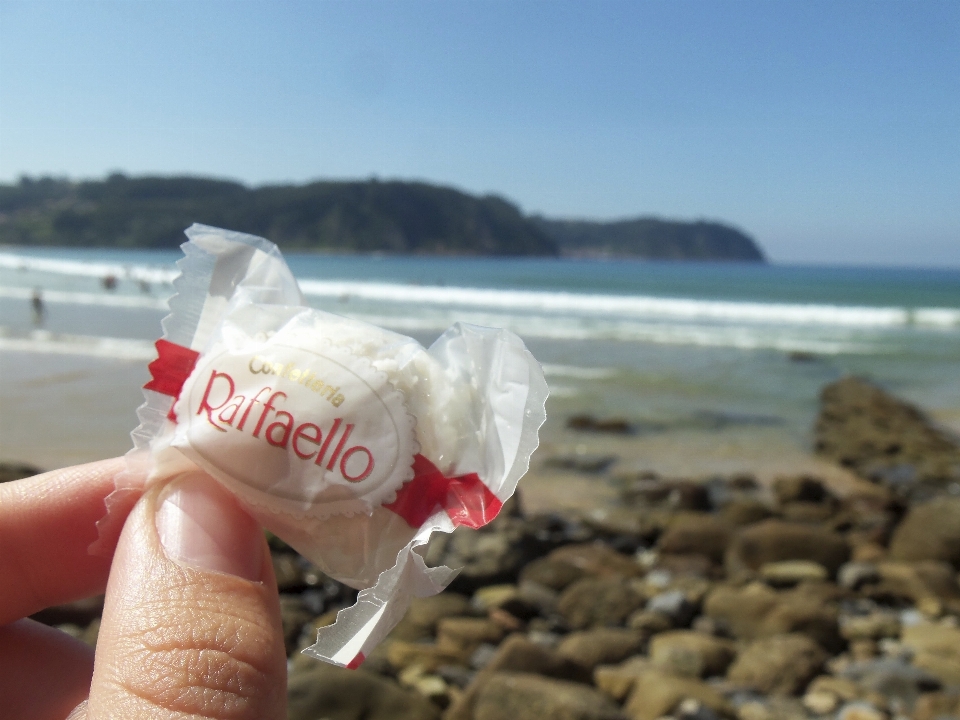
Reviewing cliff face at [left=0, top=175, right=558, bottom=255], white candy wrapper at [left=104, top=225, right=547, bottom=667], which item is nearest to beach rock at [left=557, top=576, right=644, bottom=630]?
white candy wrapper at [left=104, top=225, right=547, bottom=667]

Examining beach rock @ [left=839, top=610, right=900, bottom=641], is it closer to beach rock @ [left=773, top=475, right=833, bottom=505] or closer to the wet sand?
beach rock @ [left=773, top=475, right=833, bottom=505]

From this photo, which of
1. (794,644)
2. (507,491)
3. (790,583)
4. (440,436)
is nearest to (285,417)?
(440,436)

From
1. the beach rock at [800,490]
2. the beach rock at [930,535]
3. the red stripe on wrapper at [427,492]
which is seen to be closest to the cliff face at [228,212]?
the beach rock at [800,490]

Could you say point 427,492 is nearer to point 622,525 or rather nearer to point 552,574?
point 552,574

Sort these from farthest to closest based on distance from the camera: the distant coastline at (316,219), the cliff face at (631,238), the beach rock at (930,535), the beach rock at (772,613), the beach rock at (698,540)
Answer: the cliff face at (631,238), the distant coastline at (316,219), the beach rock at (698,540), the beach rock at (930,535), the beach rock at (772,613)

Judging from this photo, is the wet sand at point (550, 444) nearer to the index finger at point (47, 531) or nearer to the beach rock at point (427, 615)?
the beach rock at point (427, 615)
